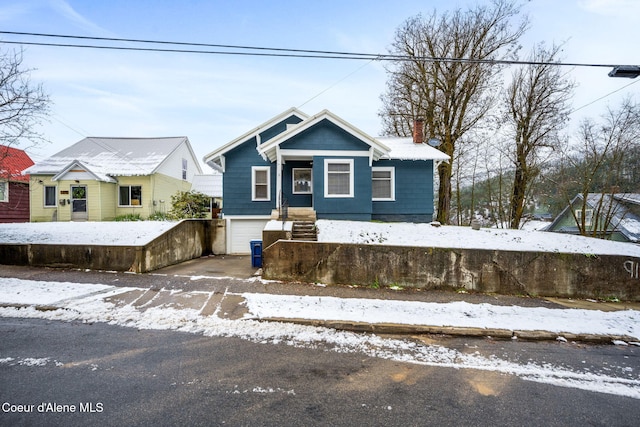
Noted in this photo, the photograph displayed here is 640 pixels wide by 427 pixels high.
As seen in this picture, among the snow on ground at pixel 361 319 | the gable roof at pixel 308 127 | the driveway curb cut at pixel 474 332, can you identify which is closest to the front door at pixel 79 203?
the gable roof at pixel 308 127

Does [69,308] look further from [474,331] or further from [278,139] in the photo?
[278,139]

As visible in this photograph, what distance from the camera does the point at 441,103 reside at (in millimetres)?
19703

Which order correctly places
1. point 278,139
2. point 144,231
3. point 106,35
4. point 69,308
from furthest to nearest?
point 278,139 → point 144,231 → point 106,35 → point 69,308

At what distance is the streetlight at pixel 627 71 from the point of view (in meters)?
6.77

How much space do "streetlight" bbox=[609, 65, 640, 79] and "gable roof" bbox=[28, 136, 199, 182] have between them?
2201cm

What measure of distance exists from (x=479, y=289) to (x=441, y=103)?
1546cm

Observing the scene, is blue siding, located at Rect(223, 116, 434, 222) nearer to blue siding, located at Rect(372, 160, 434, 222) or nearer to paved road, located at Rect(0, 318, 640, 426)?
blue siding, located at Rect(372, 160, 434, 222)

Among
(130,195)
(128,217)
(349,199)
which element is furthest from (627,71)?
(130,195)

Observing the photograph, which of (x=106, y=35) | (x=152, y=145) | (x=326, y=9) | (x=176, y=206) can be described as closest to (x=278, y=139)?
(x=326, y=9)

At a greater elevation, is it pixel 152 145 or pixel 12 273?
pixel 152 145

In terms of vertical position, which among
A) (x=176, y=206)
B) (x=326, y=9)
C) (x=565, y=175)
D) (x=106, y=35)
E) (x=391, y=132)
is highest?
(x=326, y=9)

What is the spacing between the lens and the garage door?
13945 mm

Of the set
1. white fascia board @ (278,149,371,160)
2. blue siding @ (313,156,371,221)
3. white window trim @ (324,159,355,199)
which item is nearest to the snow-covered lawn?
blue siding @ (313,156,371,221)

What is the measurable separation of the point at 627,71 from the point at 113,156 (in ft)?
87.7
